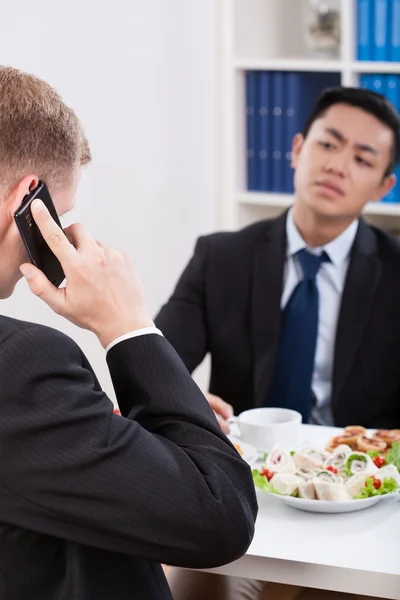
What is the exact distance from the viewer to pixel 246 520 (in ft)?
3.73

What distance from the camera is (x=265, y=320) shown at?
2416 millimetres

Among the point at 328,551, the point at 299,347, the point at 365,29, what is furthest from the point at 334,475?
the point at 365,29

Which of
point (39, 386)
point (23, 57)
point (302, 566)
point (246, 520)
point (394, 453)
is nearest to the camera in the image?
point (39, 386)

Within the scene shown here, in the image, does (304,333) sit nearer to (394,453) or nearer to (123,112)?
(394,453)

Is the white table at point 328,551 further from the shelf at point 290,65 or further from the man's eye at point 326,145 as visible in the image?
the shelf at point 290,65

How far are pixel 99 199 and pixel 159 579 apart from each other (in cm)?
201

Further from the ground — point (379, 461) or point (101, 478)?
point (101, 478)

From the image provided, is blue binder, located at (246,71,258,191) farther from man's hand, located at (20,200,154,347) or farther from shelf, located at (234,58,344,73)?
man's hand, located at (20,200,154,347)

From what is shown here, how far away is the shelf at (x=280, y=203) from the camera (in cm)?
347

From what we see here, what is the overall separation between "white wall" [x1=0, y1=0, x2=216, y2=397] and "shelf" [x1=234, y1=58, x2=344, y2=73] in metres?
0.16

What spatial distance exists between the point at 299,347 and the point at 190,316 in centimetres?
30

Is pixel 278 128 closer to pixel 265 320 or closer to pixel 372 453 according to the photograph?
pixel 265 320

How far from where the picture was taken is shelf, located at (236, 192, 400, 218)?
11.4 feet

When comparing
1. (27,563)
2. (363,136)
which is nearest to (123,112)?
(363,136)
